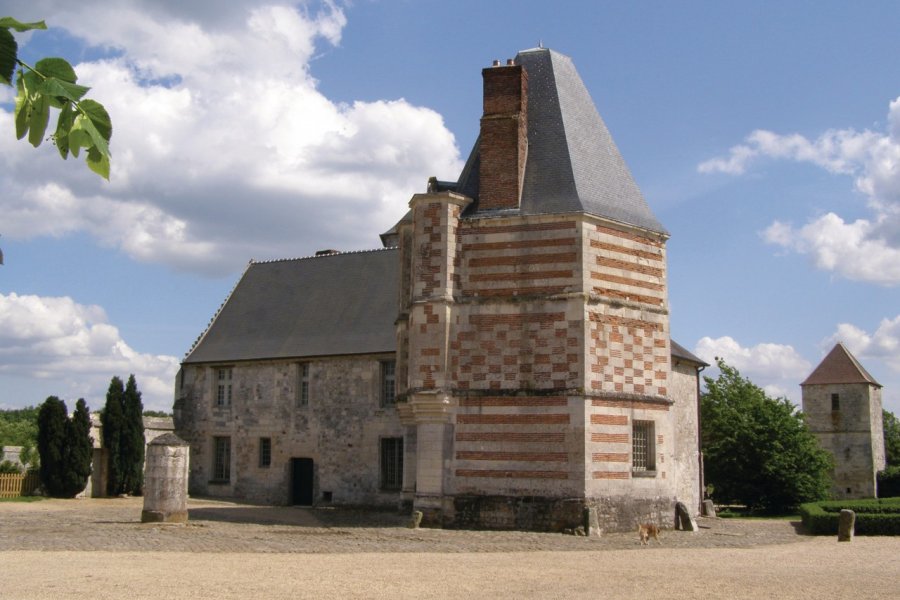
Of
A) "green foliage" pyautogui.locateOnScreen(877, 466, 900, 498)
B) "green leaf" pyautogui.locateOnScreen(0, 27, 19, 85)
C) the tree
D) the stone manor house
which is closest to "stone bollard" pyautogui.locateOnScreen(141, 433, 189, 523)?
the stone manor house

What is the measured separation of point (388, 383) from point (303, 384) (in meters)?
3.33

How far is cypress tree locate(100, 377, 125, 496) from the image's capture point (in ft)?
95.3

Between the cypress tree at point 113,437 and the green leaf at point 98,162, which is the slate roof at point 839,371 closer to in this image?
the cypress tree at point 113,437

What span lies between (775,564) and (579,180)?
9106mm

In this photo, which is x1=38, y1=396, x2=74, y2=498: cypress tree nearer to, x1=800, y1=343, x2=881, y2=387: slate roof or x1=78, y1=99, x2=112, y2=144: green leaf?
x1=78, y1=99, x2=112, y2=144: green leaf

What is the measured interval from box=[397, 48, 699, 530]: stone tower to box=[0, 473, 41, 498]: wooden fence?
15.2 m

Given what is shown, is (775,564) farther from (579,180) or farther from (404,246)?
(404,246)

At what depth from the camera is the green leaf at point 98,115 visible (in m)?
2.57

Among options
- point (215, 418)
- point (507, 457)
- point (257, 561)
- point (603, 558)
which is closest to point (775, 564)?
point (603, 558)

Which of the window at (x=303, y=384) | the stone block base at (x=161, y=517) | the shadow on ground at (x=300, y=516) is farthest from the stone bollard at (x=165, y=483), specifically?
the window at (x=303, y=384)

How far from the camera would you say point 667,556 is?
542 inches

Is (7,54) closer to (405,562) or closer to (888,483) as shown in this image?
(405,562)

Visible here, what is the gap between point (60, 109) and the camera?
2.61m

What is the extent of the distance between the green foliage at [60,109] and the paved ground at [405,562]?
7464 millimetres
